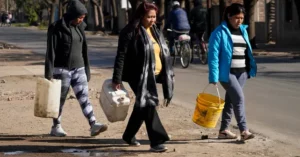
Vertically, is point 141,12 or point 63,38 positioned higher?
point 141,12

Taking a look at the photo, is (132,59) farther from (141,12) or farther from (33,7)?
(33,7)

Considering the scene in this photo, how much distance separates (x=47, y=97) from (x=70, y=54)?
646 mm

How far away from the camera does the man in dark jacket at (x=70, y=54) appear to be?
941 centimetres

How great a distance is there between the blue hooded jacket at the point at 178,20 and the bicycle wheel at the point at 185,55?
20.0 inches

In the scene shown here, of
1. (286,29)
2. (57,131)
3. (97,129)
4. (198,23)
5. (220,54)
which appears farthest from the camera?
(286,29)

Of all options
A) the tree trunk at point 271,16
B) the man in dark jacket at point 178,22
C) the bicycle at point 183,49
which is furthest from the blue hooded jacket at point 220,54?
the tree trunk at point 271,16

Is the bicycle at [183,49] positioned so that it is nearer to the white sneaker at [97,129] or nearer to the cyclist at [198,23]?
the cyclist at [198,23]

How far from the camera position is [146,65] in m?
8.27

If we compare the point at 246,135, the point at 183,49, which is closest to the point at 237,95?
the point at 246,135

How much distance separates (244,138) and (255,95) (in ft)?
17.5

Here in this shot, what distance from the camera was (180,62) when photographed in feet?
72.0

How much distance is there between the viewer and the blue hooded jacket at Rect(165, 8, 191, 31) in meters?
20.2

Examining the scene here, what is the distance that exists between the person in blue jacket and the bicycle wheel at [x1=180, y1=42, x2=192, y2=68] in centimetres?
1123

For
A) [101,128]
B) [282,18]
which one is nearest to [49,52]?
[101,128]
